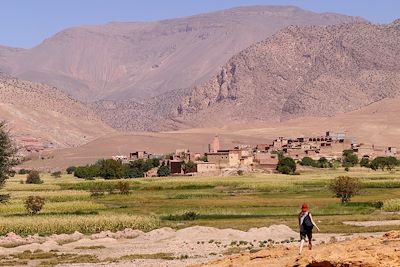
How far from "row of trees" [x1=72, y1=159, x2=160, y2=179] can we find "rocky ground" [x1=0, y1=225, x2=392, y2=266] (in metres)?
77.9

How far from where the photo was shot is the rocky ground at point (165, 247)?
29.5m

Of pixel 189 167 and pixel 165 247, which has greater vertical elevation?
pixel 189 167

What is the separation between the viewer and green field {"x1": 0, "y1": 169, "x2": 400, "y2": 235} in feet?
179

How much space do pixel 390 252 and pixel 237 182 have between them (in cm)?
8086

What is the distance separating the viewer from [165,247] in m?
43.1

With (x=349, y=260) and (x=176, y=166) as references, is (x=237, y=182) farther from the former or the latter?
(x=349, y=260)

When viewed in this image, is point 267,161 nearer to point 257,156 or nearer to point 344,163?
point 257,156

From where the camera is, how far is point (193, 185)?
101m

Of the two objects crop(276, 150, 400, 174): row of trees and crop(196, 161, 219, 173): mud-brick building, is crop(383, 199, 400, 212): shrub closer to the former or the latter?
crop(276, 150, 400, 174): row of trees

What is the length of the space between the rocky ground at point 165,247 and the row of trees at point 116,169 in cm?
7794

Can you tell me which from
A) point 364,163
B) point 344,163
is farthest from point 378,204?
point 344,163

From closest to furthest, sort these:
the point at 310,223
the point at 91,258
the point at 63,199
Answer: the point at 310,223 < the point at 91,258 < the point at 63,199

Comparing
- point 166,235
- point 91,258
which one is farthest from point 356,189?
point 91,258

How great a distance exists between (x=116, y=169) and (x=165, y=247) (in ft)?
283
